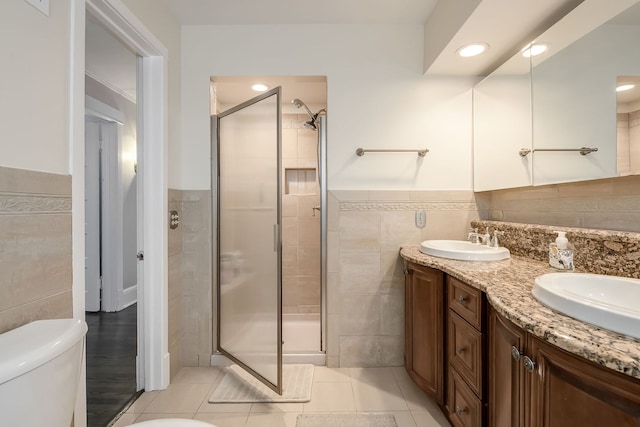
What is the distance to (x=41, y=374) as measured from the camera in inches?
29.1

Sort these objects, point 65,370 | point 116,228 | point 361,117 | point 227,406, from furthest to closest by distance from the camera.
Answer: point 116,228, point 361,117, point 227,406, point 65,370

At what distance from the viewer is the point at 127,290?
3.42m

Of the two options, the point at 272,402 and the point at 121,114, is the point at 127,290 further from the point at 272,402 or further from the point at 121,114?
the point at 272,402

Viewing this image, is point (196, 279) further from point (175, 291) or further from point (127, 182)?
point (127, 182)

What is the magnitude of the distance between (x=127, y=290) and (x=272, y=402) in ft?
8.46

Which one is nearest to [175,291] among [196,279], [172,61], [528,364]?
[196,279]

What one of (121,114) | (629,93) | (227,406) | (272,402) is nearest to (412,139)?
(629,93)

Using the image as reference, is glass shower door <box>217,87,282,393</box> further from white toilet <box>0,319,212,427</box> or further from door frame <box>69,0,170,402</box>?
white toilet <box>0,319,212,427</box>

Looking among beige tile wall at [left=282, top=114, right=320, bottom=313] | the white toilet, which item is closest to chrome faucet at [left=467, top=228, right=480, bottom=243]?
beige tile wall at [left=282, top=114, right=320, bottom=313]

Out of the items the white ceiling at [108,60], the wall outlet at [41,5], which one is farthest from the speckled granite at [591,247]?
the white ceiling at [108,60]

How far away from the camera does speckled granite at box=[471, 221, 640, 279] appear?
1135mm

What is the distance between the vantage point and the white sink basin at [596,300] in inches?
27.0

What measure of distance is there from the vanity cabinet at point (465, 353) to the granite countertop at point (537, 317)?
0.26 feet

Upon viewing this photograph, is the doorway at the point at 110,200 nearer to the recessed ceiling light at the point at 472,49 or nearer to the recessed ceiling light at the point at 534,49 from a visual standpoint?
the recessed ceiling light at the point at 472,49
